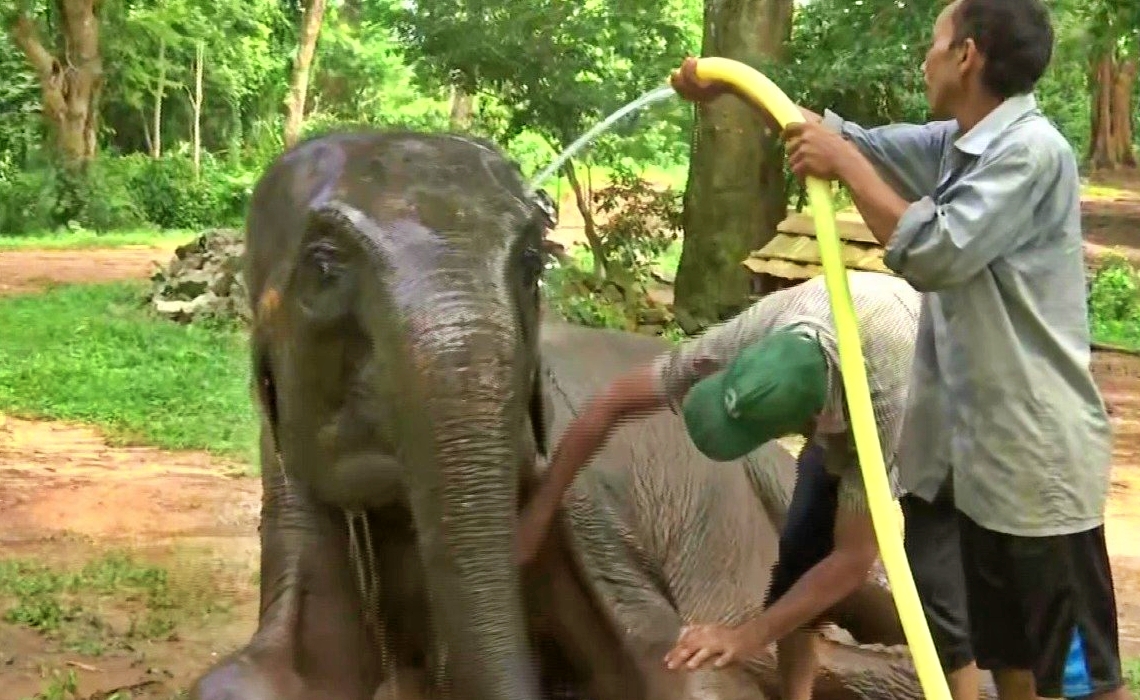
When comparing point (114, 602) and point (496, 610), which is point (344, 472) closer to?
point (496, 610)

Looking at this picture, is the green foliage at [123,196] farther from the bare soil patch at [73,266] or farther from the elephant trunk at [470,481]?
the elephant trunk at [470,481]

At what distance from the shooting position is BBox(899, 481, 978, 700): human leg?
305cm

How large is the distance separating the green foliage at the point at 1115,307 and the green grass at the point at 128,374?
Answer: 23.9 feet

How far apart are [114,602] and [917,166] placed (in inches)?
121

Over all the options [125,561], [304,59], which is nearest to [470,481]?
[125,561]

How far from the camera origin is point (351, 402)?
236cm

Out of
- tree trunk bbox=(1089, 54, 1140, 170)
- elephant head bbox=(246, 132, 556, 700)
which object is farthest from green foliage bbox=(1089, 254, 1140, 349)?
tree trunk bbox=(1089, 54, 1140, 170)

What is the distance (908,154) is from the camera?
283 centimetres

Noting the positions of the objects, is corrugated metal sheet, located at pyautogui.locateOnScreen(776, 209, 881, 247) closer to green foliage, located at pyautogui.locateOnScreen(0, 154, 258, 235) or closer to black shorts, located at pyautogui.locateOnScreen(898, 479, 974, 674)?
black shorts, located at pyautogui.locateOnScreen(898, 479, 974, 674)

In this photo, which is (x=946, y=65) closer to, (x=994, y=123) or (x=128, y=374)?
(x=994, y=123)

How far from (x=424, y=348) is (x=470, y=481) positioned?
0.71 feet

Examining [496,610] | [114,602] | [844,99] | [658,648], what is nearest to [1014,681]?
[658,648]

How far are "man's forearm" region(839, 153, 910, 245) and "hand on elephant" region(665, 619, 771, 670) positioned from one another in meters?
0.88

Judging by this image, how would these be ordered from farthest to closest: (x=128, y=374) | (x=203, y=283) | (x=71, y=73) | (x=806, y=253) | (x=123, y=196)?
(x=123, y=196) < (x=71, y=73) < (x=203, y=283) < (x=806, y=253) < (x=128, y=374)
